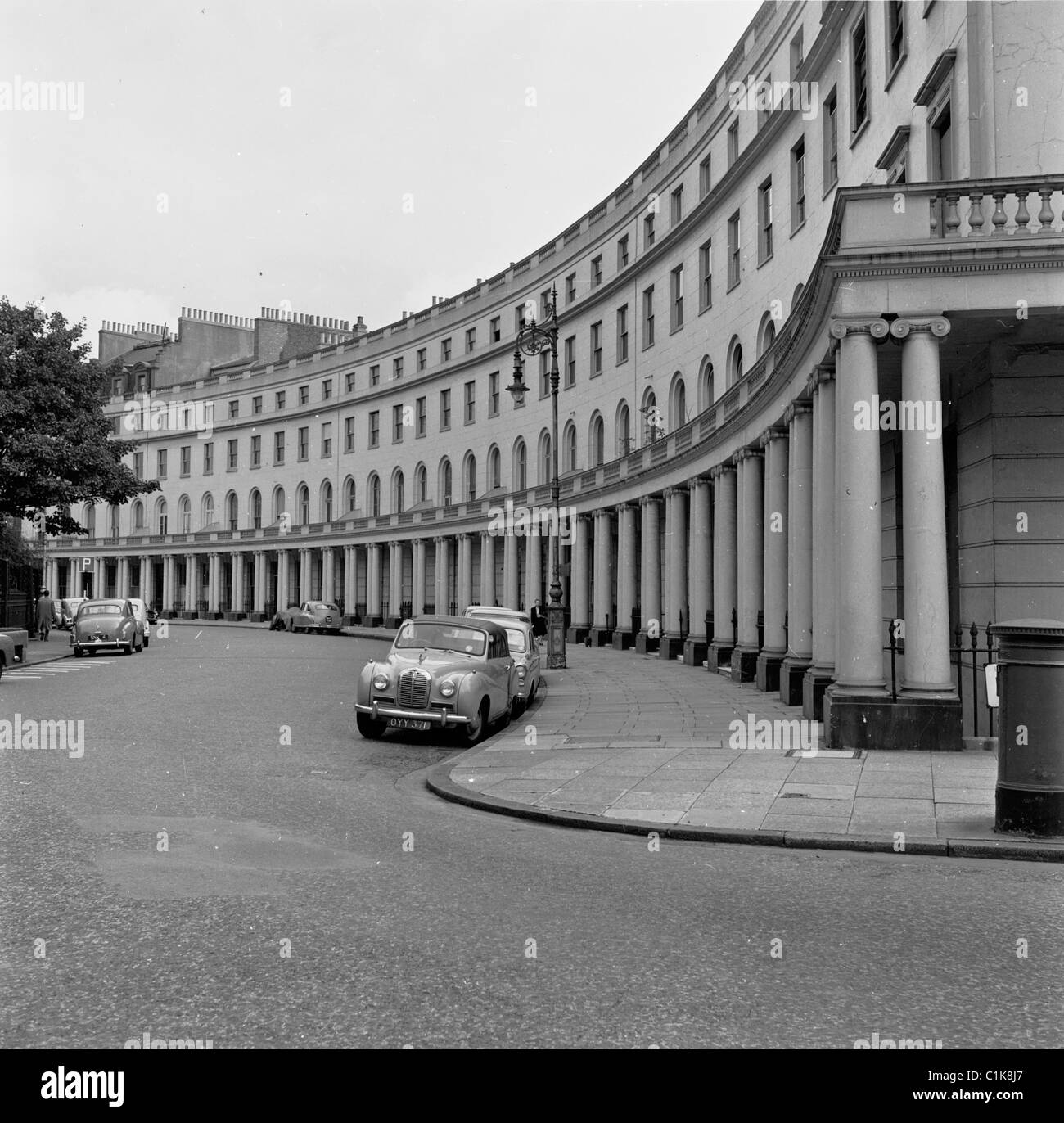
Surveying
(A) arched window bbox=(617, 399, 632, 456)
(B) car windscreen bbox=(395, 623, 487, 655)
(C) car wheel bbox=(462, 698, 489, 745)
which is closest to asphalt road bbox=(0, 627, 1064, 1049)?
(C) car wheel bbox=(462, 698, 489, 745)

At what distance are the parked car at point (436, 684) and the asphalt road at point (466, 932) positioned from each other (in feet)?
12.6

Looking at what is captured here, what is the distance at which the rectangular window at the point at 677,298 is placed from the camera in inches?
1415

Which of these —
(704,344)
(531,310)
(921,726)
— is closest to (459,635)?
(921,726)

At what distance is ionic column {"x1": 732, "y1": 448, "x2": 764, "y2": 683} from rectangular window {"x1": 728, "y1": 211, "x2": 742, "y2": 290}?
7569 millimetres

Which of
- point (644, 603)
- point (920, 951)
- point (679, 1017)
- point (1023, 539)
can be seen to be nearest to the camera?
point (679, 1017)

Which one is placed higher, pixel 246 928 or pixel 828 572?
pixel 828 572

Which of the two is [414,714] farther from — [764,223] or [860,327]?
[764,223]

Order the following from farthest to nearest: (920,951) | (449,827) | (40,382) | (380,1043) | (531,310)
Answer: (531,310) → (40,382) → (449,827) → (920,951) → (380,1043)

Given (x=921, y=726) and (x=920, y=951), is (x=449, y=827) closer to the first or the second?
(x=920, y=951)

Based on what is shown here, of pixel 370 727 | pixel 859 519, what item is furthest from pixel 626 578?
pixel 859 519

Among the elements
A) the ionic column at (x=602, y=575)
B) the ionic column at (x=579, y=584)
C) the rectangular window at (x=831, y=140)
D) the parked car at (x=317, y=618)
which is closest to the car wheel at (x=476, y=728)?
the rectangular window at (x=831, y=140)

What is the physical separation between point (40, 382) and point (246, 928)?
1448 inches

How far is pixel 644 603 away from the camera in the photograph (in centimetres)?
3562

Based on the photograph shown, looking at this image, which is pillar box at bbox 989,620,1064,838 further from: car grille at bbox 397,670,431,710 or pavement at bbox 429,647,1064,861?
car grille at bbox 397,670,431,710
